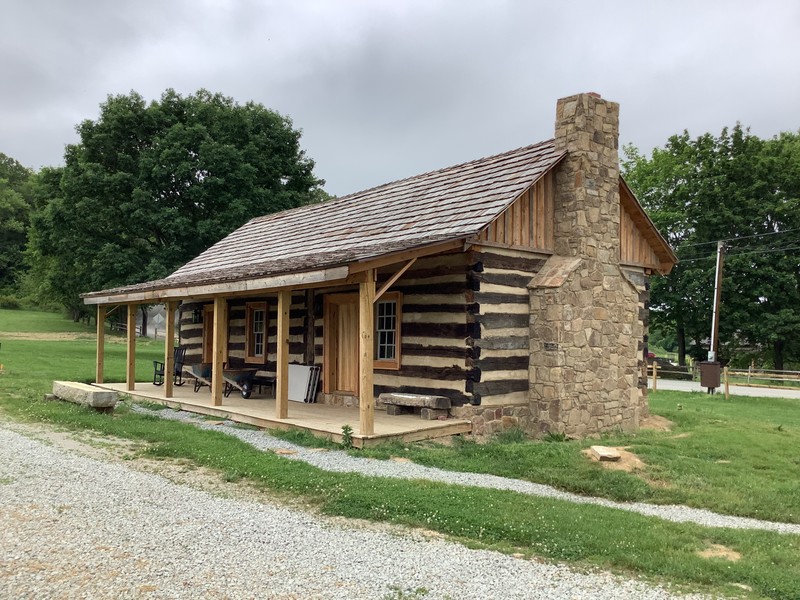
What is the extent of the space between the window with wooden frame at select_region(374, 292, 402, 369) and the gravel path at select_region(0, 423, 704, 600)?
581cm

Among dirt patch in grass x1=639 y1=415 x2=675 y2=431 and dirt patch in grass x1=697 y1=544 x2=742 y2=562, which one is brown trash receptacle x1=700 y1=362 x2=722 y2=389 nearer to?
dirt patch in grass x1=639 y1=415 x2=675 y2=431

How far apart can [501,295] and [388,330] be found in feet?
7.70

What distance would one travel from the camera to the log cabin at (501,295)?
35.7 feet

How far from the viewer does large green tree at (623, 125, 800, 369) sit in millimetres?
32719

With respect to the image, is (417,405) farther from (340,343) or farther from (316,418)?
(340,343)

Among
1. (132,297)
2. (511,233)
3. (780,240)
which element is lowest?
(132,297)

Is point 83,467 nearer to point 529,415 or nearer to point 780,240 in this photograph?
point 529,415

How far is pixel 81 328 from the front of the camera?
50.2 metres

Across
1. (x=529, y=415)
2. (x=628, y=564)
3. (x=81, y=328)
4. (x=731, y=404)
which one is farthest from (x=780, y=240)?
(x=81, y=328)

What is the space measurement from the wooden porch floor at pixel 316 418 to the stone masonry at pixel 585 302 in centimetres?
190

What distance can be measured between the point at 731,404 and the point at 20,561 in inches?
774

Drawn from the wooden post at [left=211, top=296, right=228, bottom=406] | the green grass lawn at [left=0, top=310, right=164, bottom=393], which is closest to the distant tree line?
the green grass lawn at [left=0, top=310, right=164, bottom=393]

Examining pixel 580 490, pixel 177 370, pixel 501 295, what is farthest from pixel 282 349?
pixel 177 370

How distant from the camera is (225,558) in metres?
4.96
